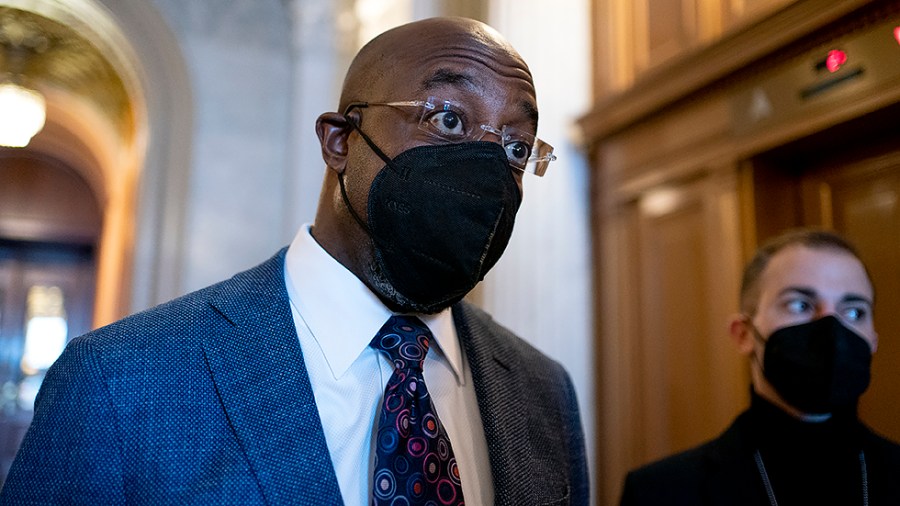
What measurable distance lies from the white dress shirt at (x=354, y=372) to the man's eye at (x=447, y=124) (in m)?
0.31

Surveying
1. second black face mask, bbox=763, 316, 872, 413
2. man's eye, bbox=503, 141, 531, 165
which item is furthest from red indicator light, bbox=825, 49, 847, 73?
man's eye, bbox=503, 141, 531, 165

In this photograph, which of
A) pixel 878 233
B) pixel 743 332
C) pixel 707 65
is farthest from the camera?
pixel 707 65

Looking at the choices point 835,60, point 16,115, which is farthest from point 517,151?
point 16,115

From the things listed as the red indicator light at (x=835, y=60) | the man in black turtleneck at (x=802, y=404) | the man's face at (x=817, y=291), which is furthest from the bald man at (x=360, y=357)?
the red indicator light at (x=835, y=60)

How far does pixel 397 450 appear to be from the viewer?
124cm

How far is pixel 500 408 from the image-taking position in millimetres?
1494

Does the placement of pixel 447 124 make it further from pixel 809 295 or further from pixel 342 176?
pixel 809 295

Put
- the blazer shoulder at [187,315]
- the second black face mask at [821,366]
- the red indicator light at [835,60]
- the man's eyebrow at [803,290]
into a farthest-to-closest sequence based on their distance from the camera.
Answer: the red indicator light at [835,60]
the man's eyebrow at [803,290]
the second black face mask at [821,366]
the blazer shoulder at [187,315]

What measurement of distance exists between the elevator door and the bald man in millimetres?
1679

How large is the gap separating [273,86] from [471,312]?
15.0ft

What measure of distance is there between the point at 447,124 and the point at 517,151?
147mm

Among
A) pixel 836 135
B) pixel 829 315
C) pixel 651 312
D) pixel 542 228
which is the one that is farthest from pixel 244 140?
pixel 829 315

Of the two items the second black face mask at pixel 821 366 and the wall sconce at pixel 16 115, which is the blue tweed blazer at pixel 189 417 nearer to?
the second black face mask at pixel 821 366

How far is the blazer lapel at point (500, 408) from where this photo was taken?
55.5 inches
